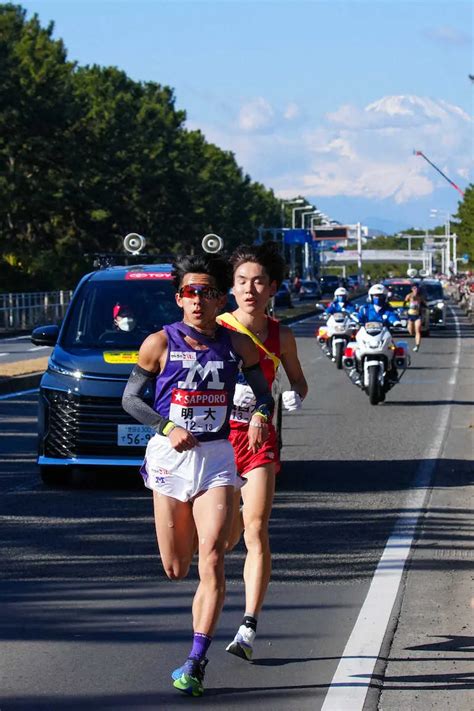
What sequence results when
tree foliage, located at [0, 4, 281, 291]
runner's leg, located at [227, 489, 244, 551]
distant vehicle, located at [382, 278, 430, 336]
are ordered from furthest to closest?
tree foliage, located at [0, 4, 281, 291] < distant vehicle, located at [382, 278, 430, 336] < runner's leg, located at [227, 489, 244, 551]

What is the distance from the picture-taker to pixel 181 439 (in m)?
6.22

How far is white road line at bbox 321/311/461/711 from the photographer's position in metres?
6.24

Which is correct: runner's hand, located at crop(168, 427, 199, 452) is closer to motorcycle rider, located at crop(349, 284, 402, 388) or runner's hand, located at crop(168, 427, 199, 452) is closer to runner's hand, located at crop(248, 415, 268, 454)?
A: runner's hand, located at crop(248, 415, 268, 454)

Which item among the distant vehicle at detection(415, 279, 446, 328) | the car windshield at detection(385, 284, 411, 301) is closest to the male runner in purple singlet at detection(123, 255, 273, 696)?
the car windshield at detection(385, 284, 411, 301)

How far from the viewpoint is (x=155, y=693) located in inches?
246

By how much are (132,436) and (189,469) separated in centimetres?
606

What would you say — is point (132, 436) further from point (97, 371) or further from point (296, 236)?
point (296, 236)

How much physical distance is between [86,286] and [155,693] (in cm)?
795

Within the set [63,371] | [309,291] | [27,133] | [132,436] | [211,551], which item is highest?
[27,133]

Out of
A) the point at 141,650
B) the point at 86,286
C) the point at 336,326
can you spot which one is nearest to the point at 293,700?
the point at 141,650

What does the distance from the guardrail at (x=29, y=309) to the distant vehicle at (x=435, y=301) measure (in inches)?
532

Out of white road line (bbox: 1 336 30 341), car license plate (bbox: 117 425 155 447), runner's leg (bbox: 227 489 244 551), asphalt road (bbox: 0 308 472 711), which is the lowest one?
white road line (bbox: 1 336 30 341)

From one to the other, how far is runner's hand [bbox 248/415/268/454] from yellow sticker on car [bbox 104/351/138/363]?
19.6 ft

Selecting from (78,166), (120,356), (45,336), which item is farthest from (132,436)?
(78,166)
